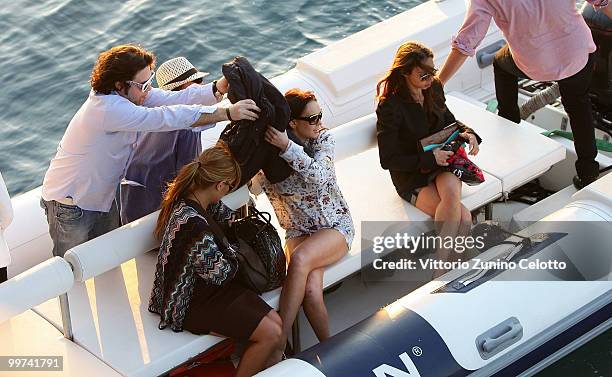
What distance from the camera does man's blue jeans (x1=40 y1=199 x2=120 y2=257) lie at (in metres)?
3.46

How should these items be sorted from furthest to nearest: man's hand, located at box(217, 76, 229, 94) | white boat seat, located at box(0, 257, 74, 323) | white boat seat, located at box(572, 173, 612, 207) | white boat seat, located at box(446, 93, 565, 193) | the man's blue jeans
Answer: white boat seat, located at box(446, 93, 565, 193) → white boat seat, located at box(572, 173, 612, 207) → man's hand, located at box(217, 76, 229, 94) → the man's blue jeans → white boat seat, located at box(0, 257, 74, 323)

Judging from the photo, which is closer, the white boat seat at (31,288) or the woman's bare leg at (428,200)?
the white boat seat at (31,288)

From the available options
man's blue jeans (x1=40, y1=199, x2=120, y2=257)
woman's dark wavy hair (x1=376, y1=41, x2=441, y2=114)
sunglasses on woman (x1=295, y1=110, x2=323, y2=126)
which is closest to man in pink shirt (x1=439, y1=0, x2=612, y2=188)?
woman's dark wavy hair (x1=376, y1=41, x2=441, y2=114)

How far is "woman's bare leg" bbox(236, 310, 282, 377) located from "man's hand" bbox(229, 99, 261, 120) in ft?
2.01

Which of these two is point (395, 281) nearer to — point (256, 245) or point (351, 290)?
point (351, 290)

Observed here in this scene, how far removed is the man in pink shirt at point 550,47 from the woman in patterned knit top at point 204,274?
121 cm

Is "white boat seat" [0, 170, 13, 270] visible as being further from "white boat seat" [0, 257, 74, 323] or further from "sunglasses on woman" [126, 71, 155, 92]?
"sunglasses on woman" [126, 71, 155, 92]

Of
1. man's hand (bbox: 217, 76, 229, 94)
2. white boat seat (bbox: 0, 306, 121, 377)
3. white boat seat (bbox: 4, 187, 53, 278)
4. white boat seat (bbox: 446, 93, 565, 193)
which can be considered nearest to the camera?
white boat seat (bbox: 0, 306, 121, 377)

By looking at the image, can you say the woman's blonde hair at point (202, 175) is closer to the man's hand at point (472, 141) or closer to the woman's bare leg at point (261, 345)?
the woman's bare leg at point (261, 345)

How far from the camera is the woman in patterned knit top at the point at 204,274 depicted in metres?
3.11

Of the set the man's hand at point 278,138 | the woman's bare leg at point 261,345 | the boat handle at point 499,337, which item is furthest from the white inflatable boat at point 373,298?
the man's hand at point 278,138

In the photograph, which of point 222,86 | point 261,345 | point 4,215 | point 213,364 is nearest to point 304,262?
point 261,345

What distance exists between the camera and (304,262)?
3336mm

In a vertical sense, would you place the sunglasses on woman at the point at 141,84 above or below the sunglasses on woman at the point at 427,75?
below
